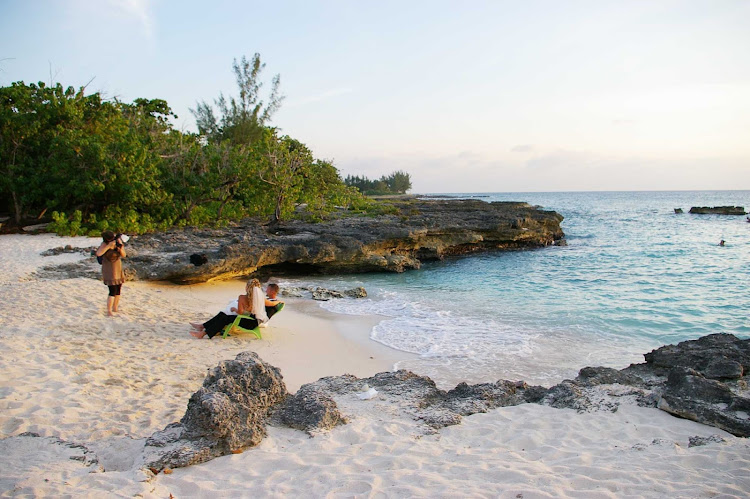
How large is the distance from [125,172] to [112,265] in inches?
443

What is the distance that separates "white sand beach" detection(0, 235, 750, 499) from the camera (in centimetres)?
347

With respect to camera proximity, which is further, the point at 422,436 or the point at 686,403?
the point at 686,403

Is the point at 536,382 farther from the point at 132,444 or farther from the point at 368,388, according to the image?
the point at 132,444

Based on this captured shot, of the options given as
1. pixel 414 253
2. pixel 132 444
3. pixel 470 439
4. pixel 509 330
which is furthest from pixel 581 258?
pixel 132 444

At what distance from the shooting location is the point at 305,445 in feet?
14.0

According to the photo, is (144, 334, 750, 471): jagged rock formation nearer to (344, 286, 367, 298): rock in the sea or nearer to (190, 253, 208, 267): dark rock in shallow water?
(344, 286, 367, 298): rock in the sea

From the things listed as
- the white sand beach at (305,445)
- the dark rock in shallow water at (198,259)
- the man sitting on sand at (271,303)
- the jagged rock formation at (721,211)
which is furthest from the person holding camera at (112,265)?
the jagged rock formation at (721,211)

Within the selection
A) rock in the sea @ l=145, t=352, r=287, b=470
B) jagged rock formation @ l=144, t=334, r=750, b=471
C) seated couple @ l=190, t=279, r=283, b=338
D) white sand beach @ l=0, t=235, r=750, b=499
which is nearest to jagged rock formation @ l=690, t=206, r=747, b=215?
jagged rock formation @ l=144, t=334, r=750, b=471

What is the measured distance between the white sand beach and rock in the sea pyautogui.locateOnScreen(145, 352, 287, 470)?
0.40ft

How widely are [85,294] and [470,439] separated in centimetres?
844

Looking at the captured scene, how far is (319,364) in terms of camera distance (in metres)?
7.73


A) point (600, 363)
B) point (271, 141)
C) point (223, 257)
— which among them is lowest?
point (600, 363)

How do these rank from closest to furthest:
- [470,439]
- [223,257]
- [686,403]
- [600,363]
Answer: [470,439]
[686,403]
[600,363]
[223,257]

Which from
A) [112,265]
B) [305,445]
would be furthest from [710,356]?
[112,265]
